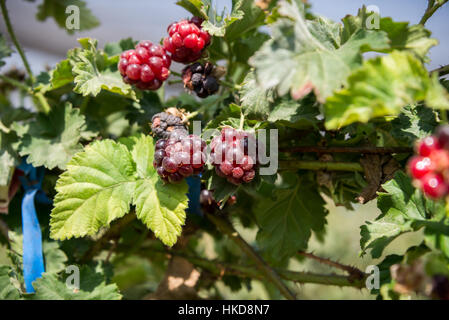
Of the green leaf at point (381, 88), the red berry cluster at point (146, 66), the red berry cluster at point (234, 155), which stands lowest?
the red berry cluster at point (234, 155)

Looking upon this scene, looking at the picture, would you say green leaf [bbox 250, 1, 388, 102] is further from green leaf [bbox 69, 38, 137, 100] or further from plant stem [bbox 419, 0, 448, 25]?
green leaf [bbox 69, 38, 137, 100]

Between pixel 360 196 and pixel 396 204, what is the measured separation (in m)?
0.11

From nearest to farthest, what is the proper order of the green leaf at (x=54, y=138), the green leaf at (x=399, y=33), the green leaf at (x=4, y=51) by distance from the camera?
the green leaf at (x=399, y=33) → the green leaf at (x=54, y=138) → the green leaf at (x=4, y=51)

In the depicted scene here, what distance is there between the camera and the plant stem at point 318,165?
2.65 ft

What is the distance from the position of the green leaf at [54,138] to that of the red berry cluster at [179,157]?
26cm

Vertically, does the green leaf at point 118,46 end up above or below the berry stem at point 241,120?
above

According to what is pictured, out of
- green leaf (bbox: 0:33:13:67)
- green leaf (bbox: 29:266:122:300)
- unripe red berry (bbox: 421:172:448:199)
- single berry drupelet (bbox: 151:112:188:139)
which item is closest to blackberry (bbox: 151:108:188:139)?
single berry drupelet (bbox: 151:112:188:139)

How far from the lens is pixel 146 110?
94 cm

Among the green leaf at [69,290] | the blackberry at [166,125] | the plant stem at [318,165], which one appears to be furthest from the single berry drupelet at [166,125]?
the green leaf at [69,290]

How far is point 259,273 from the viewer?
1058 mm

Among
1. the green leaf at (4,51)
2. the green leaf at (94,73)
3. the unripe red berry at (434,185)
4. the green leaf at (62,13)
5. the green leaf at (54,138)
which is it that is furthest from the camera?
the green leaf at (62,13)

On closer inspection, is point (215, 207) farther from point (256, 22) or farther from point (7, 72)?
point (7, 72)

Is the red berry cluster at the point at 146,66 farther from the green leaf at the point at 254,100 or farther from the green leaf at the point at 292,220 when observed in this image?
the green leaf at the point at 292,220

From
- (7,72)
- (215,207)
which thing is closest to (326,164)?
(215,207)
